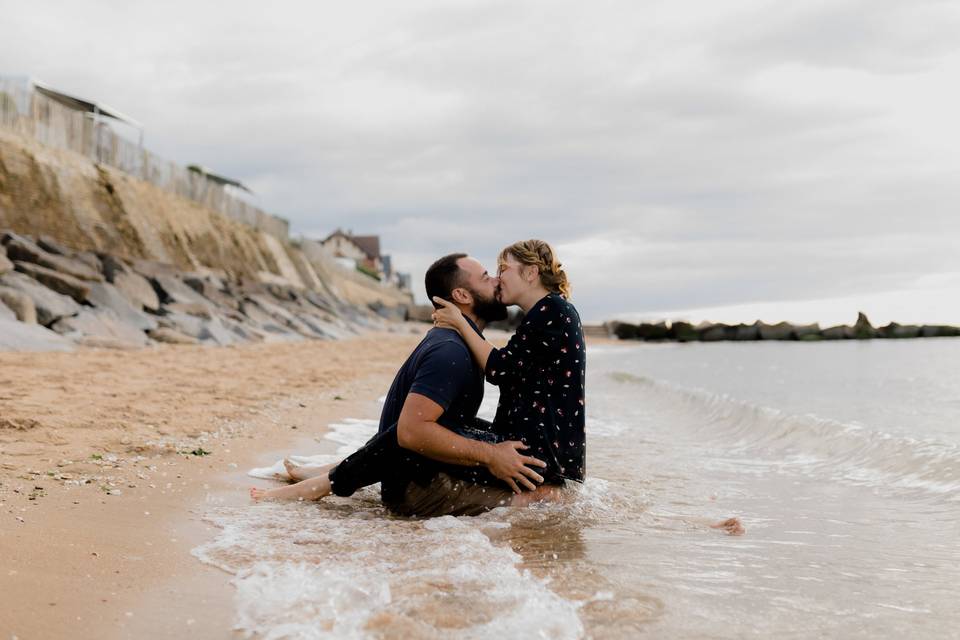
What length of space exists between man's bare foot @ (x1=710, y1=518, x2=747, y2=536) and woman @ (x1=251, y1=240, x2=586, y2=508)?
0.82m

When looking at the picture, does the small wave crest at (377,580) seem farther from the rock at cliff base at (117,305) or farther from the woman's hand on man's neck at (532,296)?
the rock at cliff base at (117,305)

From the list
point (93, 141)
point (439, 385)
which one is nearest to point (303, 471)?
point (439, 385)

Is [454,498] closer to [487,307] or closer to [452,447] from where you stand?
[452,447]

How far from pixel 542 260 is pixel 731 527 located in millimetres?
1700

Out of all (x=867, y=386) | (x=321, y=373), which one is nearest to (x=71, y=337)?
(x=321, y=373)

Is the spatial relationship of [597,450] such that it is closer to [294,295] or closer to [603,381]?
[603,381]

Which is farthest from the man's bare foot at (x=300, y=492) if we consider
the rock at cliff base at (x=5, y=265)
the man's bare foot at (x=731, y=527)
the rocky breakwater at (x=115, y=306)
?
the rock at cliff base at (x=5, y=265)

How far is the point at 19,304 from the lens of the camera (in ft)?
40.4

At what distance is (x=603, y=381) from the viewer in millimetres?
17516

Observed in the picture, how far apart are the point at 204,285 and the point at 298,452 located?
17.8 metres

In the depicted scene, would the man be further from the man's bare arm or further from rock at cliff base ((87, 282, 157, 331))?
rock at cliff base ((87, 282, 157, 331))

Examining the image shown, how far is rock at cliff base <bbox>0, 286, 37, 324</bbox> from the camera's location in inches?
480

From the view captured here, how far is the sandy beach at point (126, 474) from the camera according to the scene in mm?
2580

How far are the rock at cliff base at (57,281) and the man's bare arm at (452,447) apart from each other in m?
13.0
